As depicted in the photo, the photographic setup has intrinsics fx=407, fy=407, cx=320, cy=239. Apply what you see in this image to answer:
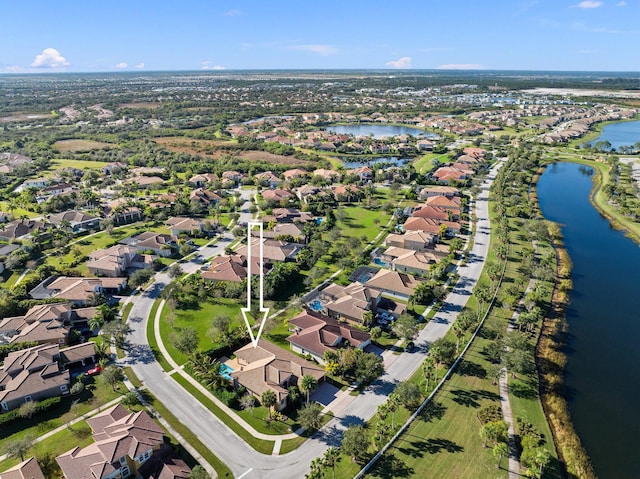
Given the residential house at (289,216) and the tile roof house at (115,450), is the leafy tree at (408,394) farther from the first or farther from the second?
the residential house at (289,216)

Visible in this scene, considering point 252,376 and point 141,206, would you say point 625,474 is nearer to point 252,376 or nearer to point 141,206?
point 252,376

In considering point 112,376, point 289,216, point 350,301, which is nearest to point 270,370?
point 112,376

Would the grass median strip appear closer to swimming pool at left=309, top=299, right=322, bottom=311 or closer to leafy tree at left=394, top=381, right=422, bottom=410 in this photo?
leafy tree at left=394, top=381, right=422, bottom=410

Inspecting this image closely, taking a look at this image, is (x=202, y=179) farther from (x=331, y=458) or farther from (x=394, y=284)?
(x=331, y=458)

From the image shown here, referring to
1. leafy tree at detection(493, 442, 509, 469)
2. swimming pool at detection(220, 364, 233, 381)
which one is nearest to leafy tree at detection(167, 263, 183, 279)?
swimming pool at detection(220, 364, 233, 381)

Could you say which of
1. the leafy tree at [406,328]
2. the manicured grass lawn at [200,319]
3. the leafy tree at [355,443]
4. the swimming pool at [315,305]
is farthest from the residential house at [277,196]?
the leafy tree at [355,443]

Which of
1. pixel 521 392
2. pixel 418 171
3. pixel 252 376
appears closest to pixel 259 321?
pixel 252 376
